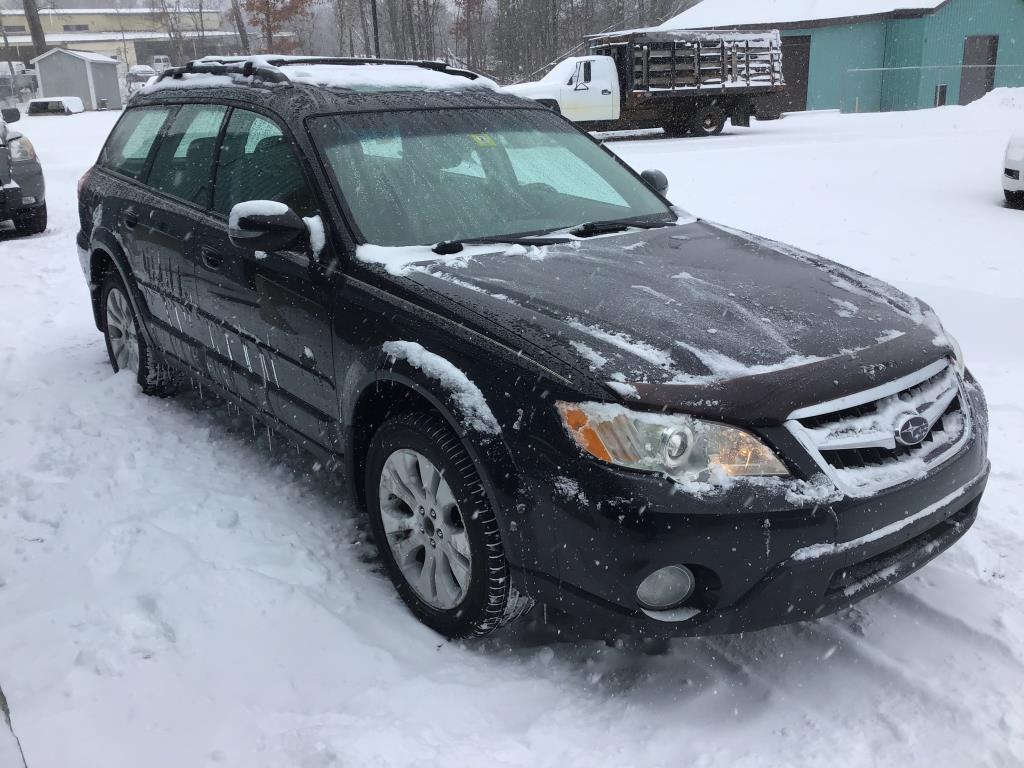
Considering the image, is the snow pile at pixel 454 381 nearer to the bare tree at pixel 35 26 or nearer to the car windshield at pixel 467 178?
the car windshield at pixel 467 178

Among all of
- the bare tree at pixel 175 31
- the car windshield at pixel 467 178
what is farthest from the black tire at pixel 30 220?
the bare tree at pixel 175 31

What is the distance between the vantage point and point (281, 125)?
343 cm

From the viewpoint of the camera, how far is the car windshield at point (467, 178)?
3.19 meters

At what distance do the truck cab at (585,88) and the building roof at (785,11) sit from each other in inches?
459

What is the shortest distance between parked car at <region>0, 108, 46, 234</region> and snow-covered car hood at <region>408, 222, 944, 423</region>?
8.71m

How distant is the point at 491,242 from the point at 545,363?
38.2 inches

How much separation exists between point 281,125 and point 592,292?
1542 millimetres

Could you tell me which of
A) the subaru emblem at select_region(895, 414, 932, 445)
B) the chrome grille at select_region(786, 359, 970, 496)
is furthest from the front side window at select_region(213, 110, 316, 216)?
the subaru emblem at select_region(895, 414, 932, 445)

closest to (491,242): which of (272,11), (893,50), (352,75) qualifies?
(352,75)

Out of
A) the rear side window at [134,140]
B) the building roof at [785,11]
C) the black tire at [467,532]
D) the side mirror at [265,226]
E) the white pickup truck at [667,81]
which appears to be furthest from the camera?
the building roof at [785,11]

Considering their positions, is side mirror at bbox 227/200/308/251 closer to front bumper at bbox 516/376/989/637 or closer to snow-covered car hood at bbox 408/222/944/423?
snow-covered car hood at bbox 408/222/944/423

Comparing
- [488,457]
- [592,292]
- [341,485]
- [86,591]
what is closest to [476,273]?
[592,292]

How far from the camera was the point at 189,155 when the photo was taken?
417 cm

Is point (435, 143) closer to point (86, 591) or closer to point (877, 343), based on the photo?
point (877, 343)
